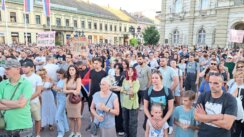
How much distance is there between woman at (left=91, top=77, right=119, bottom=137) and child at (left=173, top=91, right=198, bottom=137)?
116 cm

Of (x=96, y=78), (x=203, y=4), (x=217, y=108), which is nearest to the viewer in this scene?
(x=217, y=108)

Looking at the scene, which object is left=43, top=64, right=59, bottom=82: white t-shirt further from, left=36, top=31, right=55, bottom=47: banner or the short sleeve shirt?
left=36, top=31, right=55, bottom=47: banner

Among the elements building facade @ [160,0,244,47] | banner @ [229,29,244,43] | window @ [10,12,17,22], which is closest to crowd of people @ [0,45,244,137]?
banner @ [229,29,244,43]

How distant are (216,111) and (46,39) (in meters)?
10.6

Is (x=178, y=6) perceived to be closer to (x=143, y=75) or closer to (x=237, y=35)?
(x=237, y=35)

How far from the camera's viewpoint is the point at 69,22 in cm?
5066

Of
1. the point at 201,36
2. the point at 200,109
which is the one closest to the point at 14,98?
the point at 200,109

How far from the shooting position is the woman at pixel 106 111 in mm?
3824

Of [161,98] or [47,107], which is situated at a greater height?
[161,98]

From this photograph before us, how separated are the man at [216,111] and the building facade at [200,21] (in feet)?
72.4

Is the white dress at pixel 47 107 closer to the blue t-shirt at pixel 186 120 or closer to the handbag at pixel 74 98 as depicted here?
the handbag at pixel 74 98

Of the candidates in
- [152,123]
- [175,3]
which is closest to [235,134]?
[152,123]

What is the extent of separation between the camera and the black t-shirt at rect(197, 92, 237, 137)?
278 centimetres

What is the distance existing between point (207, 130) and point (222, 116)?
13.4 inches
